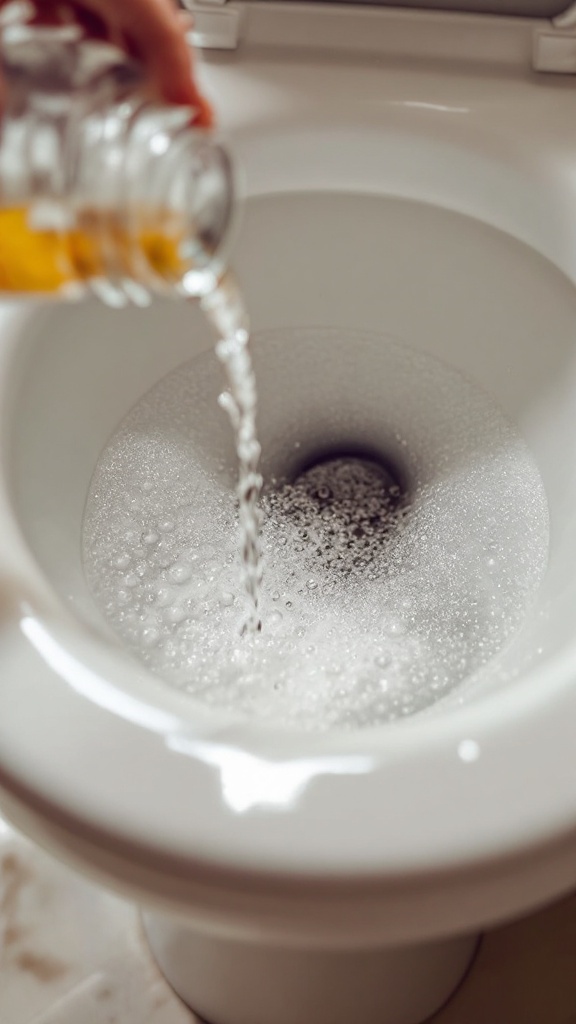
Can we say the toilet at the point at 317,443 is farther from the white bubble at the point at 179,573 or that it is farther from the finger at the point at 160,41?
the finger at the point at 160,41

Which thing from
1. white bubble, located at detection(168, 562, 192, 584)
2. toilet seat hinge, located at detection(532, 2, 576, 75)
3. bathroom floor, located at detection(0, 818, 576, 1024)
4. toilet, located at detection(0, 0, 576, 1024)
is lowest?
bathroom floor, located at detection(0, 818, 576, 1024)

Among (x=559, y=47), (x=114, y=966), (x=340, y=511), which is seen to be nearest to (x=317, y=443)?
(x=340, y=511)

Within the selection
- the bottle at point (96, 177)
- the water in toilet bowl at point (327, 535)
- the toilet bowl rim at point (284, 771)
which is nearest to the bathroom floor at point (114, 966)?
the water in toilet bowl at point (327, 535)

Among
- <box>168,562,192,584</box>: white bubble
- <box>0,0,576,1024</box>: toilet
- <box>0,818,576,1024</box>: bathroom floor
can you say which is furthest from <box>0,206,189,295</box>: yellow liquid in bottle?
<box>0,818,576,1024</box>: bathroom floor

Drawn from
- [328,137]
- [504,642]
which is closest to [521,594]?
[504,642]

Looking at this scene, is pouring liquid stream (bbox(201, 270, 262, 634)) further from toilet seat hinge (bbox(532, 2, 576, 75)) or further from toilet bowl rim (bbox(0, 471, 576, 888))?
toilet seat hinge (bbox(532, 2, 576, 75))

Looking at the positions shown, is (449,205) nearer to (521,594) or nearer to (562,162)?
(562,162)

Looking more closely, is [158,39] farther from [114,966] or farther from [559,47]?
[114,966]
